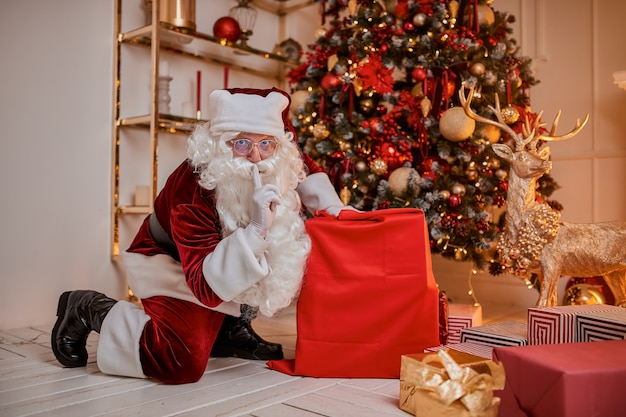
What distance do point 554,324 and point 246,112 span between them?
1.14m

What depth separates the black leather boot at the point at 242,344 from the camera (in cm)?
219

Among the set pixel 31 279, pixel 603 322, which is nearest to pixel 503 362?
pixel 603 322

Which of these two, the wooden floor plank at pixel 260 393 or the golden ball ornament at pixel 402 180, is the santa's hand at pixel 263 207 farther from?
the golden ball ornament at pixel 402 180

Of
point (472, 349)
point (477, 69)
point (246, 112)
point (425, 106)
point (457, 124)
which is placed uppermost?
point (477, 69)

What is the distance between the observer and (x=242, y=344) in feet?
7.25

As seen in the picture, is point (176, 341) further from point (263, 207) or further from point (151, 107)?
point (151, 107)

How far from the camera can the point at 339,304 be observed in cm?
184

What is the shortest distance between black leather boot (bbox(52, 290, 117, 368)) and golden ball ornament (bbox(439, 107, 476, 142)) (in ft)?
5.42

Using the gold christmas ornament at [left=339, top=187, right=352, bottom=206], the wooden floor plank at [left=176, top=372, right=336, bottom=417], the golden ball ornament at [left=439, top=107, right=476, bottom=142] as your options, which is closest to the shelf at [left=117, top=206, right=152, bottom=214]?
the gold christmas ornament at [left=339, top=187, right=352, bottom=206]

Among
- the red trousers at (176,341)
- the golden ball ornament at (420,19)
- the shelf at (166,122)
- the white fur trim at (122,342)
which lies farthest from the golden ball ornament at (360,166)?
the white fur trim at (122,342)

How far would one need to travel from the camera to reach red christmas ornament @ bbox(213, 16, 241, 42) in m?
3.66

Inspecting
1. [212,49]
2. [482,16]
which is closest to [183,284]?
[482,16]

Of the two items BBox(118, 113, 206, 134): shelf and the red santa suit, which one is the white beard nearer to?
the red santa suit

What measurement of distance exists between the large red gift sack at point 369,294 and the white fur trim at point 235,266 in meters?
0.24
